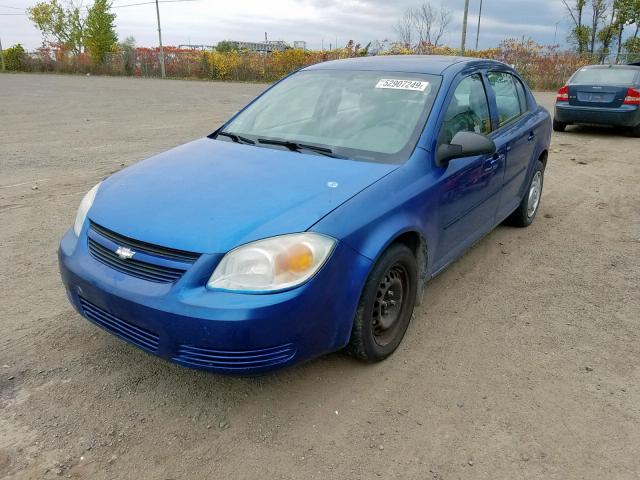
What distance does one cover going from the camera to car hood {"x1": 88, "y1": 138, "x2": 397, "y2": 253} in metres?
2.41

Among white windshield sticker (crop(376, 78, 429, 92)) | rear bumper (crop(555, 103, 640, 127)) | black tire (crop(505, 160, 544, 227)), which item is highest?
white windshield sticker (crop(376, 78, 429, 92))

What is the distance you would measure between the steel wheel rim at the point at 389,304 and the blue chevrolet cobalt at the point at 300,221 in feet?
0.04

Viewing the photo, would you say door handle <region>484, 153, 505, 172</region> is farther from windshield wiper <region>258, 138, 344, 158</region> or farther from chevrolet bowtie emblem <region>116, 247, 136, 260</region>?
chevrolet bowtie emblem <region>116, 247, 136, 260</region>

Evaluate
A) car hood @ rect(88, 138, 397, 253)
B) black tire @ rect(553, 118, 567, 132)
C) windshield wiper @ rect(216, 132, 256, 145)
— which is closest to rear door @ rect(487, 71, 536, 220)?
car hood @ rect(88, 138, 397, 253)

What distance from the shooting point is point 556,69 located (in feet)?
90.9

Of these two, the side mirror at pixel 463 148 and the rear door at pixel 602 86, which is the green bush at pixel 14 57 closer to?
the rear door at pixel 602 86

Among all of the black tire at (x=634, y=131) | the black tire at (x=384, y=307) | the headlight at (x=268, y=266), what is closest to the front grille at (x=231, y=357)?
the headlight at (x=268, y=266)

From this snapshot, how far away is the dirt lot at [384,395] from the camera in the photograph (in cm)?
229

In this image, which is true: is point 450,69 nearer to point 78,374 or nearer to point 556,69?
point 78,374

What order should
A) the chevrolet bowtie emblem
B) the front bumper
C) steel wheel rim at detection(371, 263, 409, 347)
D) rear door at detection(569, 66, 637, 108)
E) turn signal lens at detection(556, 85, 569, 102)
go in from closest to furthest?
1. the front bumper
2. the chevrolet bowtie emblem
3. steel wheel rim at detection(371, 263, 409, 347)
4. rear door at detection(569, 66, 637, 108)
5. turn signal lens at detection(556, 85, 569, 102)

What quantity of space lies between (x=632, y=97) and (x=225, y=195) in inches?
412

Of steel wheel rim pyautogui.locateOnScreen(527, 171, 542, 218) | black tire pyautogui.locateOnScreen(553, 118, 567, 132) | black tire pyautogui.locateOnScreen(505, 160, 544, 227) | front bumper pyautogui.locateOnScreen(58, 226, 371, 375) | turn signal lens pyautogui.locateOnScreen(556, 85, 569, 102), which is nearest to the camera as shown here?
front bumper pyautogui.locateOnScreen(58, 226, 371, 375)

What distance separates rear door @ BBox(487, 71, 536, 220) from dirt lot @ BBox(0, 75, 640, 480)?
582mm

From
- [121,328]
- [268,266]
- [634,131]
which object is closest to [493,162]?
[268,266]
